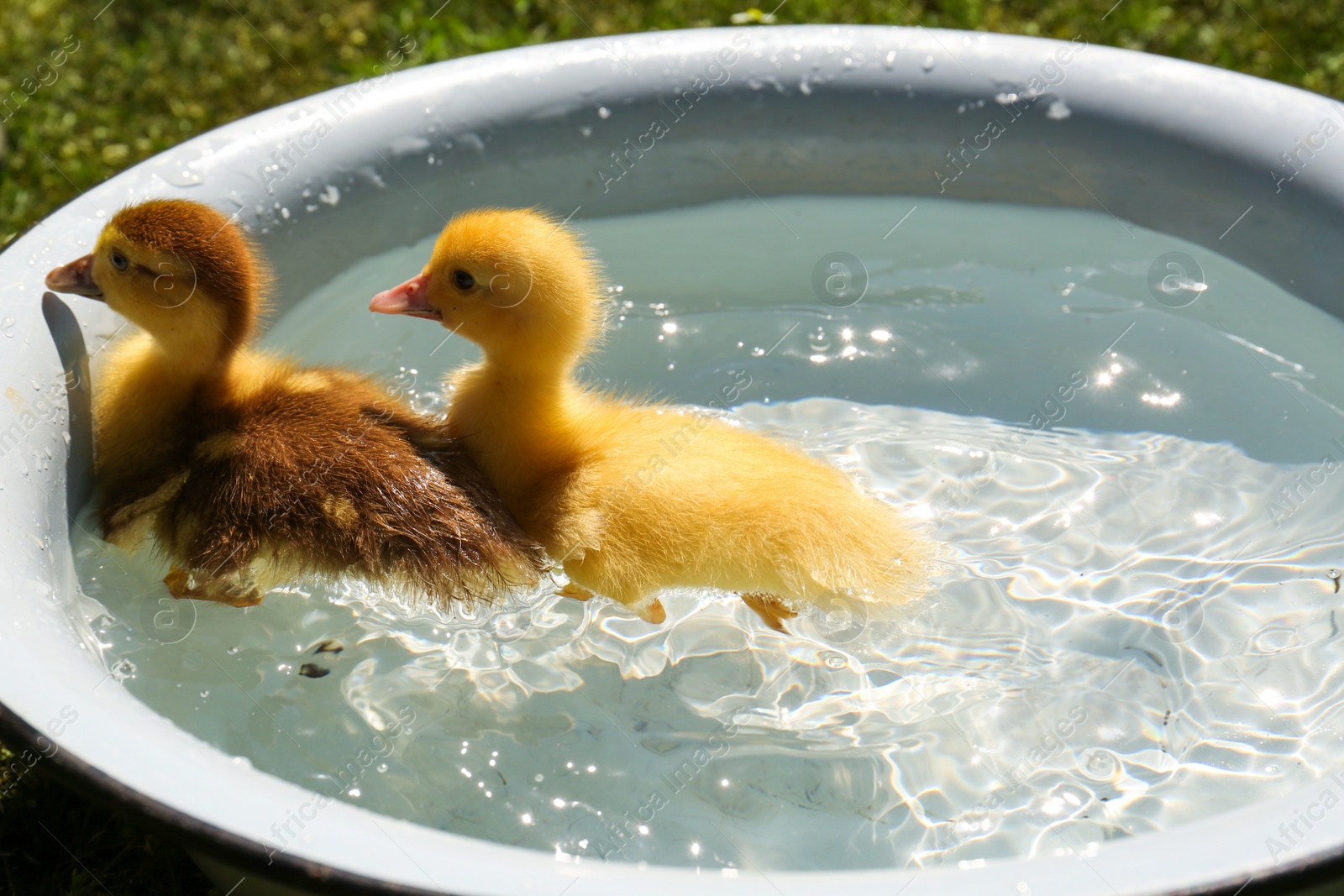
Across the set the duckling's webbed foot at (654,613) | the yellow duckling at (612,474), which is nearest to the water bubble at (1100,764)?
the yellow duckling at (612,474)

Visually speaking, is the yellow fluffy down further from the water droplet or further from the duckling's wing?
the water droplet

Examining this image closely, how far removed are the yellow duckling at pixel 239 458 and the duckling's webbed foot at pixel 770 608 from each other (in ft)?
1.32

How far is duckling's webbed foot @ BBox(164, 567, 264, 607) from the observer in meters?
1.95

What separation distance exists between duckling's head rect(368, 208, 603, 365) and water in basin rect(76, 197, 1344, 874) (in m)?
0.45

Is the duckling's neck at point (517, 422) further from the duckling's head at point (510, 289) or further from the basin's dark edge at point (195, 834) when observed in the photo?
the basin's dark edge at point (195, 834)

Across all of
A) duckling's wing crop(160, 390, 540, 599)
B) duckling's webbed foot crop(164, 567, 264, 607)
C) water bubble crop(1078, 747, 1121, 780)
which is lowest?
water bubble crop(1078, 747, 1121, 780)

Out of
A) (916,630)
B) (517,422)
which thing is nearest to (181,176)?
(517,422)

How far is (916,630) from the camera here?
2.14 m

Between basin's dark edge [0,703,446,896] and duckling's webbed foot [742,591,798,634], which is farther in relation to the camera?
duckling's webbed foot [742,591,798,634]

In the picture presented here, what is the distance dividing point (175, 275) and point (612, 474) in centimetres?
80

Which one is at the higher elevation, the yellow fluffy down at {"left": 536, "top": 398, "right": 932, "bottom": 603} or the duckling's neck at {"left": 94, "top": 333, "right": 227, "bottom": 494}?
the duckling's neck at {"left": 94, "top": 333, "right": 227, "bottom": 494}

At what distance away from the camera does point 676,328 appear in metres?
2.86

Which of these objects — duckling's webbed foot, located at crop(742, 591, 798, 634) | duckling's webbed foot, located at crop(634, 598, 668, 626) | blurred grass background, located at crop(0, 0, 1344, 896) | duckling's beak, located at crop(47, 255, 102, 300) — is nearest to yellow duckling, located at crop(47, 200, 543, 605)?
duckling's beak, located at crop(47, 255, 102, 300)

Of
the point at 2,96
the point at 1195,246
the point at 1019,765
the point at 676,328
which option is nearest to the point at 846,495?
the point at 1019,765
